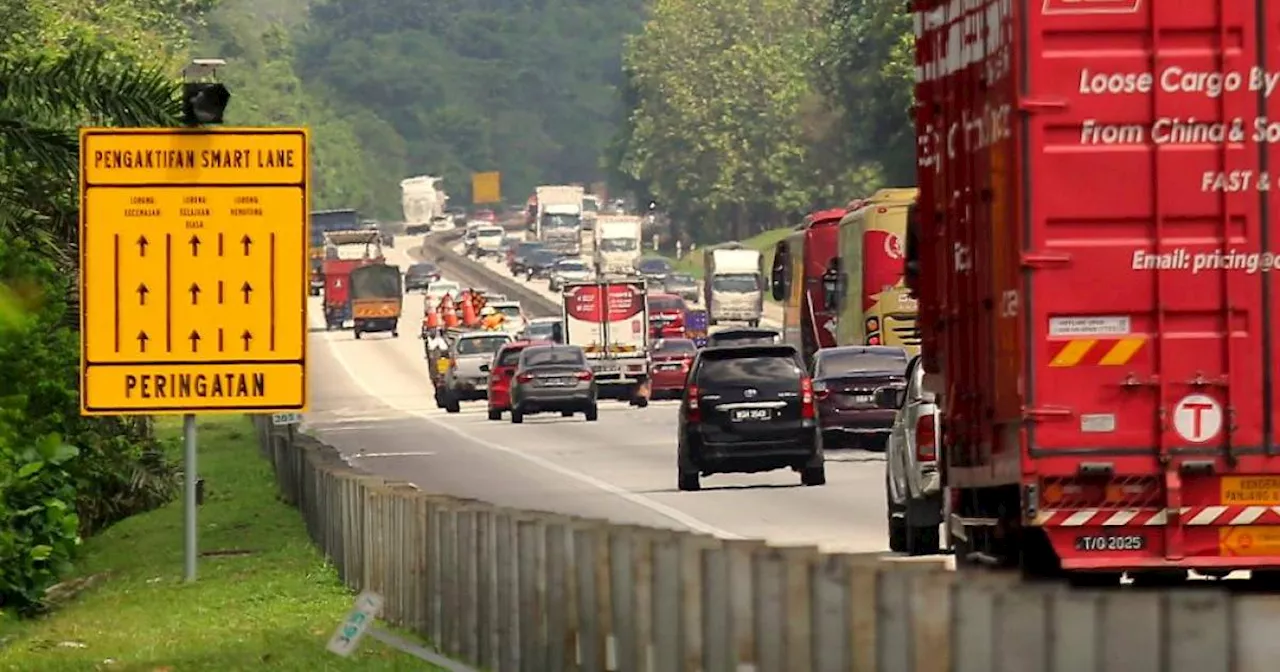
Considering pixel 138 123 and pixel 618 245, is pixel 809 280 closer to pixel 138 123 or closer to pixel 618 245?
pixel 138 123

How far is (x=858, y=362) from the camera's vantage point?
45.7 m

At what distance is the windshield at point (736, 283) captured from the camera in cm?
11356

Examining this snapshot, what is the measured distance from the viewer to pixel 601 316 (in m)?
81.4

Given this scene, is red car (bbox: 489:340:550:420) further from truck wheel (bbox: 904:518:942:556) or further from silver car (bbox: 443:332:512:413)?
truck wheel (bbox: 904:518:942:556)

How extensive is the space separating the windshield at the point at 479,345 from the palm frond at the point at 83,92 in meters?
48.6

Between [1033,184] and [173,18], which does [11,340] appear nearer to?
[1033,184]

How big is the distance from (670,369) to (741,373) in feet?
127

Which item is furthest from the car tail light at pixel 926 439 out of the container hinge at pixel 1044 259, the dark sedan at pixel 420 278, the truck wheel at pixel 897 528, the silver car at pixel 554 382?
the dark sedan at pixel 420 278

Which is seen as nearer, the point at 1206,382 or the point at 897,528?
the point at 1206,382

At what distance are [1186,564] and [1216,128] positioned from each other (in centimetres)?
210

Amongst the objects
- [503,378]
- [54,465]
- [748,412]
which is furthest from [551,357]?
[54,465]

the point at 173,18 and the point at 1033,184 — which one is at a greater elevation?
the point at 173,18

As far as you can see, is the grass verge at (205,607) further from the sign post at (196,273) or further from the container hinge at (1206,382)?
the container hinge at (1206,382)

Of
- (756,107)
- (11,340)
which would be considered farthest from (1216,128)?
(756,107)
